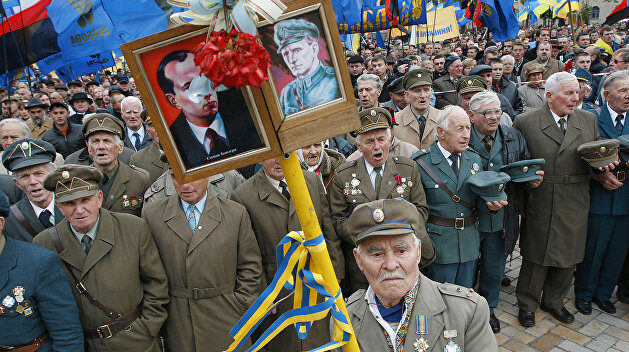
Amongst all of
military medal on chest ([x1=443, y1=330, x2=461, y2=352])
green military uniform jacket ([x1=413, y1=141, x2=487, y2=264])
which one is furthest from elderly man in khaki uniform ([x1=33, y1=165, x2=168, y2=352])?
green military uniform jacket ([x1=413, y1=141, x2=487, y2=264])

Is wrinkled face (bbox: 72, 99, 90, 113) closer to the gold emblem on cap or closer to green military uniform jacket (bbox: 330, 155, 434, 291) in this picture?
green military uniform jacket (bbox: 330, 155, 434, 291)

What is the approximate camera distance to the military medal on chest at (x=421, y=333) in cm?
204

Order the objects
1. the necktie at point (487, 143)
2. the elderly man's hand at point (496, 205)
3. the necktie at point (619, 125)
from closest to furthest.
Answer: the elderly man's hand at point (496, 205) < the necktie at point (487, 143) < the necktie at point (619, 125)

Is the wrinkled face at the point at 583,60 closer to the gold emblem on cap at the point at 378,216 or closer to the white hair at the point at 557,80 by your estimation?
the white hair at the point at 557,80

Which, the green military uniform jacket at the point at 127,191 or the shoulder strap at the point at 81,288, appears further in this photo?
the green military uniform jacket at the point at 127,191

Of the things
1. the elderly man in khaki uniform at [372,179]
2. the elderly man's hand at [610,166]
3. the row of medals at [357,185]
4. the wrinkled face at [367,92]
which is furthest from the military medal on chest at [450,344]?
the wrinkled face at [367,92]

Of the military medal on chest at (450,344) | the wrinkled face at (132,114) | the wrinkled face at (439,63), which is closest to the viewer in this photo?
the military medal on chest at (450,344)

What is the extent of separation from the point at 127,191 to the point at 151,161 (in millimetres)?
889

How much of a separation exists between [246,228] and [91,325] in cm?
131

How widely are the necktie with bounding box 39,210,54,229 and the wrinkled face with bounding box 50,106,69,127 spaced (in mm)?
4028

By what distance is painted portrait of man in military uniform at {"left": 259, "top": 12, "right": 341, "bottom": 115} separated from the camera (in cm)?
153

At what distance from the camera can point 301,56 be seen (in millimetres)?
1558

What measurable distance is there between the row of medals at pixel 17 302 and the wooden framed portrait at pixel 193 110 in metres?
1.95

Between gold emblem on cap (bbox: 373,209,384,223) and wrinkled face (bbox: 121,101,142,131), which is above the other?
wrinkled face (bbox: 121,101,142,131)
